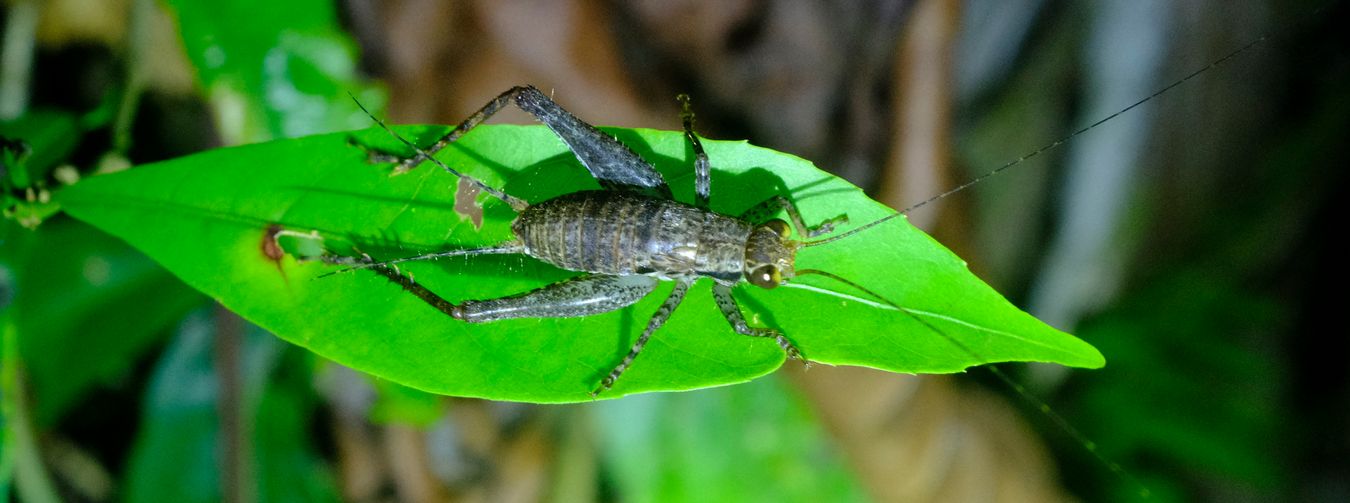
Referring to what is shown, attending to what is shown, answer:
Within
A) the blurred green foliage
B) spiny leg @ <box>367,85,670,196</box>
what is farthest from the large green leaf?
the blurred green foliage

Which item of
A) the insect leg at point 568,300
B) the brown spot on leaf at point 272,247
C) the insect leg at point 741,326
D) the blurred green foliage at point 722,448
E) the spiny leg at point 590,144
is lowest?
the blurred green foliage at point 722,448

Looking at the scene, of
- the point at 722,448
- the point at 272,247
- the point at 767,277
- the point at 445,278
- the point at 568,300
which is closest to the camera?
the point at 272,247

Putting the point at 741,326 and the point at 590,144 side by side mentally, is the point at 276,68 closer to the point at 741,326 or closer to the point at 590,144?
the point at 590,144

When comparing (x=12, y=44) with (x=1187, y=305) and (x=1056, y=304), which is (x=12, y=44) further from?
(x=1187, y=305)

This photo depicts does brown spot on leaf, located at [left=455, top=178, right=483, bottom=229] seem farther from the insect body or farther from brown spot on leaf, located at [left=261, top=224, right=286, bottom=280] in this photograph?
brown spot on leaf, located at [left=261, top=224, right=286, bottom=280]

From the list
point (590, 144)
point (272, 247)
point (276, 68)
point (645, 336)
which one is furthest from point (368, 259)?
point (276, 68)

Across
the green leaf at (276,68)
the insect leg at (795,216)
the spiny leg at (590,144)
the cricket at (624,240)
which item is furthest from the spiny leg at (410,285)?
the green leaf at (276,68)

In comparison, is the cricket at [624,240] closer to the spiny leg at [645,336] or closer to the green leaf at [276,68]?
the spiny leg at [645,336]

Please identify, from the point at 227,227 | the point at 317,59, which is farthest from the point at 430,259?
the point at 317,59
